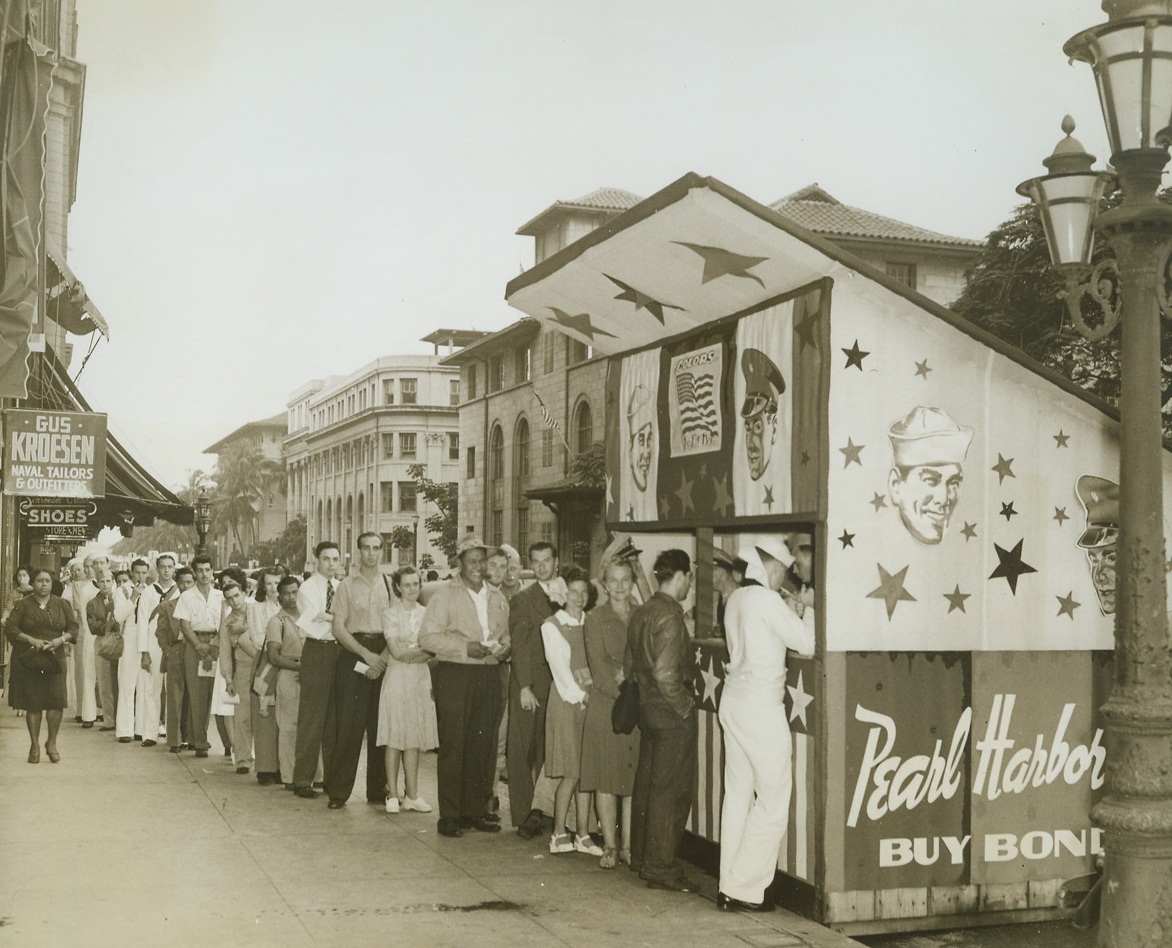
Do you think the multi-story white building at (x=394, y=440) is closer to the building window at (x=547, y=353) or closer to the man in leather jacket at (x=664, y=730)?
the building window at (x=547, y=353)

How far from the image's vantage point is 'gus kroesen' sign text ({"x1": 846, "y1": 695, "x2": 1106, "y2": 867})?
711 centimetres

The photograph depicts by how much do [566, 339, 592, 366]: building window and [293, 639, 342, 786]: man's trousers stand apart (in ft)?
129

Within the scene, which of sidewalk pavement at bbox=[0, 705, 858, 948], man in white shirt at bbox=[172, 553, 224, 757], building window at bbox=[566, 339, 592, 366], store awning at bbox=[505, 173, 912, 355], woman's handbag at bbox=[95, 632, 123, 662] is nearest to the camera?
sidewalk pavement at bbox=[0, 705, 858, 948]

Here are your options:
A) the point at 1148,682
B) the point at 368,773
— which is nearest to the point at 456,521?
the point at 368,773

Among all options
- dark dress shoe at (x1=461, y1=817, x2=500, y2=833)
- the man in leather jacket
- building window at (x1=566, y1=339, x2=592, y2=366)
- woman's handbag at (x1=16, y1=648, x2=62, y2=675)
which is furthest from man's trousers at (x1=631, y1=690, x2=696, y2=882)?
building window at (x1=566, y1=339, x2=592, y2=366)

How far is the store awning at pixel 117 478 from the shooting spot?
2147 centimetres

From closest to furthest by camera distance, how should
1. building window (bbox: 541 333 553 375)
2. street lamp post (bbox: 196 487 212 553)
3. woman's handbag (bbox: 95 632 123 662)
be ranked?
woman's handbag (bbox: 95 632 123 662), street lamp post (bbox: 196 487 212 553), building window (bbox: 541 333 553 375)

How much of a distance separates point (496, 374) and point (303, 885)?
178ft

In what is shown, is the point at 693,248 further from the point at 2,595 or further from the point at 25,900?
the point at 2,595

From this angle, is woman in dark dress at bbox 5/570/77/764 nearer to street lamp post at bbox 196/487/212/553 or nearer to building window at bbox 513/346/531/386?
street lamp post at bbox 196/487/212/553

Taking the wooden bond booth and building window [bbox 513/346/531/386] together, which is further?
building window [bbox 513/346/531/386]

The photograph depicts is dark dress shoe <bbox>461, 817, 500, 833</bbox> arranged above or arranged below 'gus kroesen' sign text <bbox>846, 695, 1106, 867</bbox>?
below

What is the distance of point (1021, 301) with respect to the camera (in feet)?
89.6

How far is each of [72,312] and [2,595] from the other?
668 centimetres
